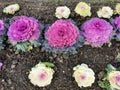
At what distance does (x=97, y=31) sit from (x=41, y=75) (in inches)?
18.5

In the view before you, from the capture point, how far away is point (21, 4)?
2904mm

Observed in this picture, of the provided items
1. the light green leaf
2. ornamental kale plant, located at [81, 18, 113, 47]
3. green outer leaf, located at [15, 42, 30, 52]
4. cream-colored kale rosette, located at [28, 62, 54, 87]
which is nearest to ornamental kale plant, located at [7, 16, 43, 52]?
green outer leaf, located at [15, 42, 30, 52]

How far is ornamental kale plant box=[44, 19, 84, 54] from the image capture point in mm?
2467

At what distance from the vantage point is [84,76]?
242cm

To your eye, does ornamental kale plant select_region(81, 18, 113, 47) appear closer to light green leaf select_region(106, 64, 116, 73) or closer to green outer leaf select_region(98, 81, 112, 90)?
light green leaf select_region(106, 64, 116, 73)

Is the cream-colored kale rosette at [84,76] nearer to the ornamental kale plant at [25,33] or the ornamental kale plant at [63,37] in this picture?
the ornamental kale plant at [63,37]

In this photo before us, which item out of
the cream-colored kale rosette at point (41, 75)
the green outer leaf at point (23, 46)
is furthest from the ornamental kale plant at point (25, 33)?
the cream-colored kale rosette at point (41, 75)

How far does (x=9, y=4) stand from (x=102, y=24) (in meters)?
0.79

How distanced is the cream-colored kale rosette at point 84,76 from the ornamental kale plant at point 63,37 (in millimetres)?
158

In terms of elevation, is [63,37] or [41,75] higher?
[63,37]

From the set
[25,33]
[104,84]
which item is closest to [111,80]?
[104,84]

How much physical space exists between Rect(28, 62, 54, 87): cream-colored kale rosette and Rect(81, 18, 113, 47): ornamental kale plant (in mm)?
347

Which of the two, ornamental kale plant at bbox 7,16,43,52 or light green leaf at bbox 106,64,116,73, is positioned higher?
ornamental kale plant at bbox 7,16,43,52

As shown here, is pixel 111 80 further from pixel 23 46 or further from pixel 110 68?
pixel 23 46
